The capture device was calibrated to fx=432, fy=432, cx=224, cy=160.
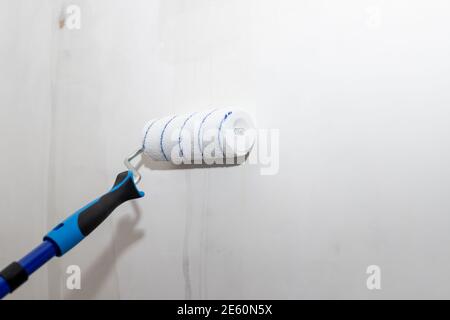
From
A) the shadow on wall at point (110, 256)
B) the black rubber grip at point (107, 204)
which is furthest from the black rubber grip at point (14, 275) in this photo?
the shadow on wall at point (110, 256)

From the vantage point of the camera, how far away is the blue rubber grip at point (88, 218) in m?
0.68

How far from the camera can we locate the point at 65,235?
0.68 meters

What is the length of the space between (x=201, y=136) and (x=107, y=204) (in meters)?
0.21

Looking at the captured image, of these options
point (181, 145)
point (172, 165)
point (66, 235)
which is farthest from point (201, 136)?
point (66, 235)

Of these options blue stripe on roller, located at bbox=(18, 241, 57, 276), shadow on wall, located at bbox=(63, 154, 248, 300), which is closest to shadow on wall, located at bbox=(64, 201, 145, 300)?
shadow on wall, located at bbox=(63, 154, 248, 300)

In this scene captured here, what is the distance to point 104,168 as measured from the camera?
961 millimetres

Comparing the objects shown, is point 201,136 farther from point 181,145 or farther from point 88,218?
point 88,218

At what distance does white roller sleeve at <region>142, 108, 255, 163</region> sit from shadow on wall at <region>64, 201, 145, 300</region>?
178mm

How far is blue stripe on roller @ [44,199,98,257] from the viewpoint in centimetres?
67

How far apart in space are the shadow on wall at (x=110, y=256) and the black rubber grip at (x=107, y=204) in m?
0.13

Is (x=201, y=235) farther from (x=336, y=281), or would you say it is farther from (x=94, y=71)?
(x=94, y=71)

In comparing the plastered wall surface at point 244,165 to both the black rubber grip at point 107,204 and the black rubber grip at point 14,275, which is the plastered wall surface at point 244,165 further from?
the black rubber grip at point 14,275
